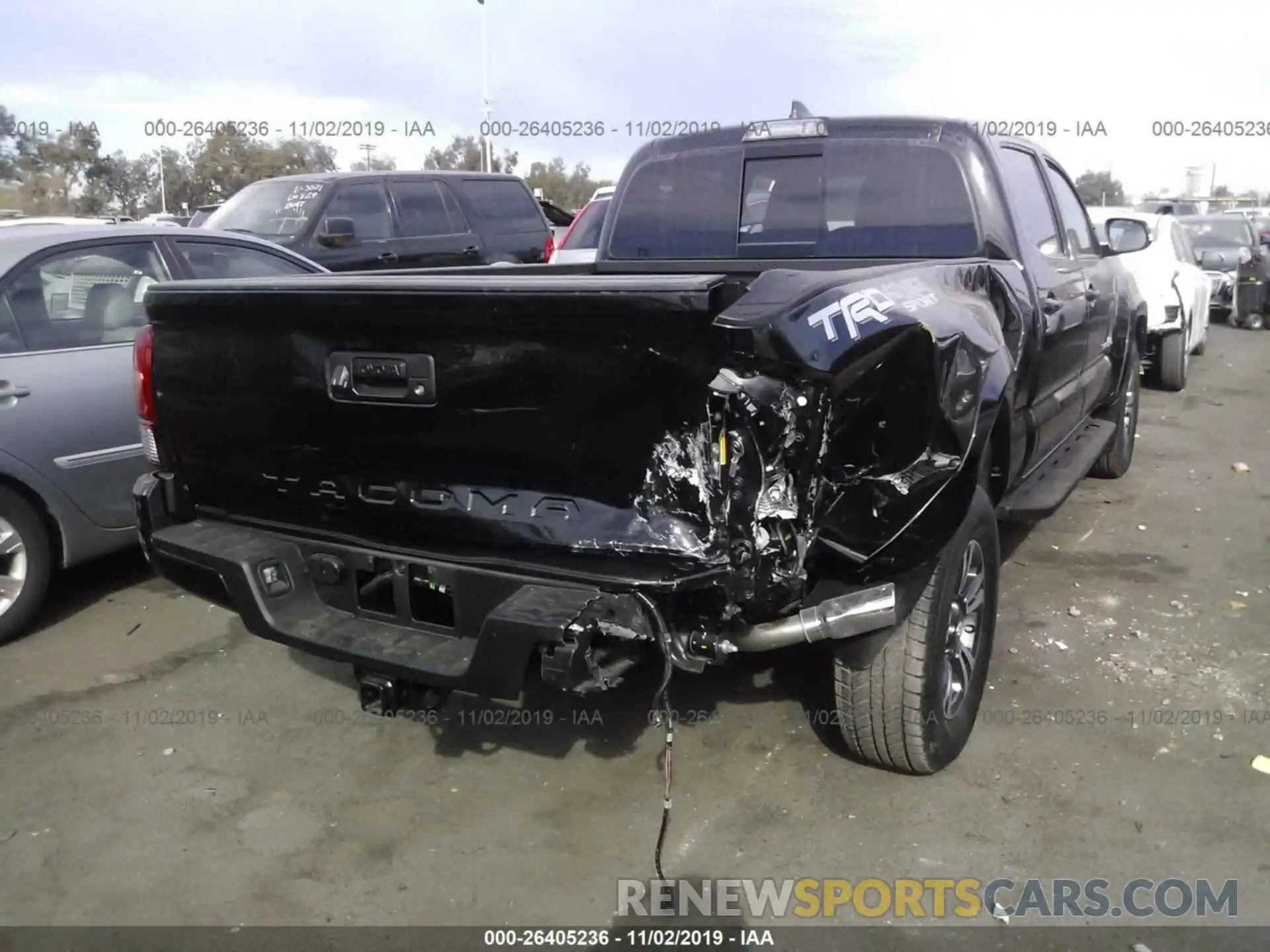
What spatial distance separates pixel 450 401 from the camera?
2.64 m

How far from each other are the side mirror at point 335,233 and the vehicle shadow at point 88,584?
160 inches

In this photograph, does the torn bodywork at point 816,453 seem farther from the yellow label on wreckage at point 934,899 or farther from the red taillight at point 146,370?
the red taillight at point 146,370

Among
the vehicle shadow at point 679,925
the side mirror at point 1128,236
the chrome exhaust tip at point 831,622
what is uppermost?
the side mirror at point 1128,236

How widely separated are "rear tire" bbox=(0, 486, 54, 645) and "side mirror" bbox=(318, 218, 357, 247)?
16.3 ft

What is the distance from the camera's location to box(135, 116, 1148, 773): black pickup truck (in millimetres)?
2416

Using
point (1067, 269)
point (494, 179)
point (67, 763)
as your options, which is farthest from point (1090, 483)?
point (494, 179)

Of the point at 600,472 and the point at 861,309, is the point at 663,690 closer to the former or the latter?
the point at 600,472

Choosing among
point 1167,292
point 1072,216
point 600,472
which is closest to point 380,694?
point 600,472

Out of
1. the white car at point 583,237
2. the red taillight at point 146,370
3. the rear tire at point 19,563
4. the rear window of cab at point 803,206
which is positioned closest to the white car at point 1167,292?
the white car at point 583,237

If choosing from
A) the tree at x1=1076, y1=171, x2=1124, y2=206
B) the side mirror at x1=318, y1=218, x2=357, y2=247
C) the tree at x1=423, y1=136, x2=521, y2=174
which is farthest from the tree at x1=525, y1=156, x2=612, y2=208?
the side mirror at x1=318, y1=218, x2=357, y2=247

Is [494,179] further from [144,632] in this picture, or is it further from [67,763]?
[67,763]

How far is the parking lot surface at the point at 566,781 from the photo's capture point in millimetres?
2867

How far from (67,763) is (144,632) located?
1.11 m

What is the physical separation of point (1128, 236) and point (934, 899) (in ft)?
13.1
